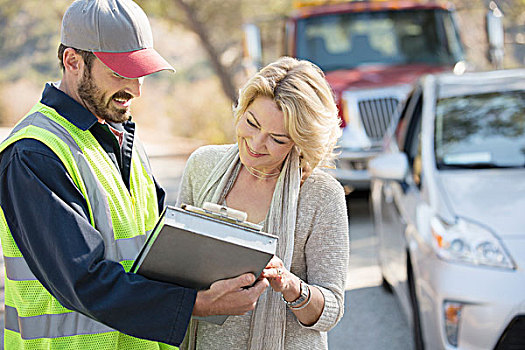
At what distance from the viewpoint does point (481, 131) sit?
507 cm

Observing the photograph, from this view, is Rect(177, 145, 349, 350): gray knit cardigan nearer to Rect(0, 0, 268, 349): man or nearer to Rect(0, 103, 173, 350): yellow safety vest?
Rect(0, 0, 268, 349): man

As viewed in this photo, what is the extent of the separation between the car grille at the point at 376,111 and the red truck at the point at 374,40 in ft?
0.14

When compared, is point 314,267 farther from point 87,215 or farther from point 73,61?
point 73,61

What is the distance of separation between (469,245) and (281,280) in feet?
6.51

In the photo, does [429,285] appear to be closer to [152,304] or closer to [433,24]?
[152,304]

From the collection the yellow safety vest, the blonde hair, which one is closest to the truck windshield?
the blonde hair

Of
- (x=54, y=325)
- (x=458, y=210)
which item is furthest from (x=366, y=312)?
(x=54, y=325)

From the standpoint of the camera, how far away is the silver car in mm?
3770

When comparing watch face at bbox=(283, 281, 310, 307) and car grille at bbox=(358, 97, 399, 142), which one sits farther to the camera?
car grille at bbox=(358, 97, 399, 142)

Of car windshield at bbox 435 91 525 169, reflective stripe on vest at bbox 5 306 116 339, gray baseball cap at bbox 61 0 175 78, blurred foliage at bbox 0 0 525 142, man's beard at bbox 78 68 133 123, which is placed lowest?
blurred foliage at bbox 0 0 525 142

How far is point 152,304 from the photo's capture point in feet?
6.84

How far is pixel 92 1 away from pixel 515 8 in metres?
16.9

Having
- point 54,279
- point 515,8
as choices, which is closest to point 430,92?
point 54,279

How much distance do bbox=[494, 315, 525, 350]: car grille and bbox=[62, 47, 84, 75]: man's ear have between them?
2560 mm
